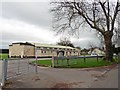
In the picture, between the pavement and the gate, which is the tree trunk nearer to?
the gate

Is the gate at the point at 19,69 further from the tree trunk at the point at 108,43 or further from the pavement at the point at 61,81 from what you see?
the tree trunk at the point at 108,43

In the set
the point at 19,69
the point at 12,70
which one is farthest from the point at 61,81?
the point at 12,70

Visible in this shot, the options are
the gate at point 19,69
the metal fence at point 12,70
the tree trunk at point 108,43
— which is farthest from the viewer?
the tree trunk at point 108,43

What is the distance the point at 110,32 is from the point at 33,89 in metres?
27.9

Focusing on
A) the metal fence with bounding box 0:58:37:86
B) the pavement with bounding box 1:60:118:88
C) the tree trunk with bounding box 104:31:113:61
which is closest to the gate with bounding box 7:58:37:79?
the metal fence with bounding box 0:58:37:86

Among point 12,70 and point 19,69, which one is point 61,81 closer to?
point 19,69

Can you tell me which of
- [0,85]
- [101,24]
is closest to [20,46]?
[101,24]

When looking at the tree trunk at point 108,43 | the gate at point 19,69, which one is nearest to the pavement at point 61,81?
the gate at point 19,69

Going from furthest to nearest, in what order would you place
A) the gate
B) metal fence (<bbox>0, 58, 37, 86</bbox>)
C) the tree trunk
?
the tree trunk → the gate → metal fence (<bbox>0, 58, 37, 86</bbox>)

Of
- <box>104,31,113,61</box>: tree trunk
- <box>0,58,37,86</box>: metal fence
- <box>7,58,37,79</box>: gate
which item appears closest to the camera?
<box>0,58,37,86</box>: metal fence

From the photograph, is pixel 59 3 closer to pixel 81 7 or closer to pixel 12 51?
pixel 81 7

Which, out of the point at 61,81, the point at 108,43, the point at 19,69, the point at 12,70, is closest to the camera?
the point at 61,81

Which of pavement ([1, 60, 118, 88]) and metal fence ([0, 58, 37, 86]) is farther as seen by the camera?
metal fence ([0, 58, 37, 86])

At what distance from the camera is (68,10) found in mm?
33656
